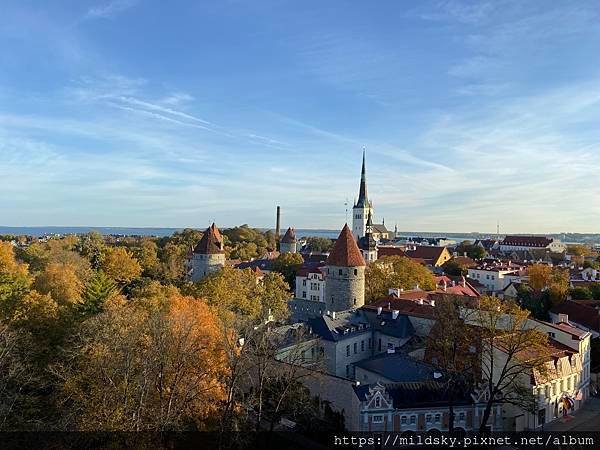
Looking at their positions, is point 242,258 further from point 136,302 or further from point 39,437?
point 39,437

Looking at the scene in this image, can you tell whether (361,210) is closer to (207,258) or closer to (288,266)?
(288,266)

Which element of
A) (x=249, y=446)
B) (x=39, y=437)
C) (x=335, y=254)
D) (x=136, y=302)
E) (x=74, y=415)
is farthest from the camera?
(x=335, y=254)

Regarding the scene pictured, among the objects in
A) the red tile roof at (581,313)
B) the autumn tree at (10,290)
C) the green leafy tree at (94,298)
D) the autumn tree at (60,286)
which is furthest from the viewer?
the red tile roof at (581,313)

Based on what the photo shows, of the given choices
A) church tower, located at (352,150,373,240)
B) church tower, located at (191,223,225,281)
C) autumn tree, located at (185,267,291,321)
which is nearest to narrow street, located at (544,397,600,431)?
autumn tree, located at (185,267,291,321)

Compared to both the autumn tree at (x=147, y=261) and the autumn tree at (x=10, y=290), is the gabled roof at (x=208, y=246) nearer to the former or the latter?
the autumn tree at (x=147, y=261)

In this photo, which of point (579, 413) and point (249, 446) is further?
point (579, 413)

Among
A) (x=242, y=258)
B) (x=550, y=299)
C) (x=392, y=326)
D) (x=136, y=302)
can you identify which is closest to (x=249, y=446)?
(x=136, y=302)

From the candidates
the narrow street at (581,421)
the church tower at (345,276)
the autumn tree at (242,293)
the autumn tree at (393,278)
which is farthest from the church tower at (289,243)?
the narrow street at (581,421)
